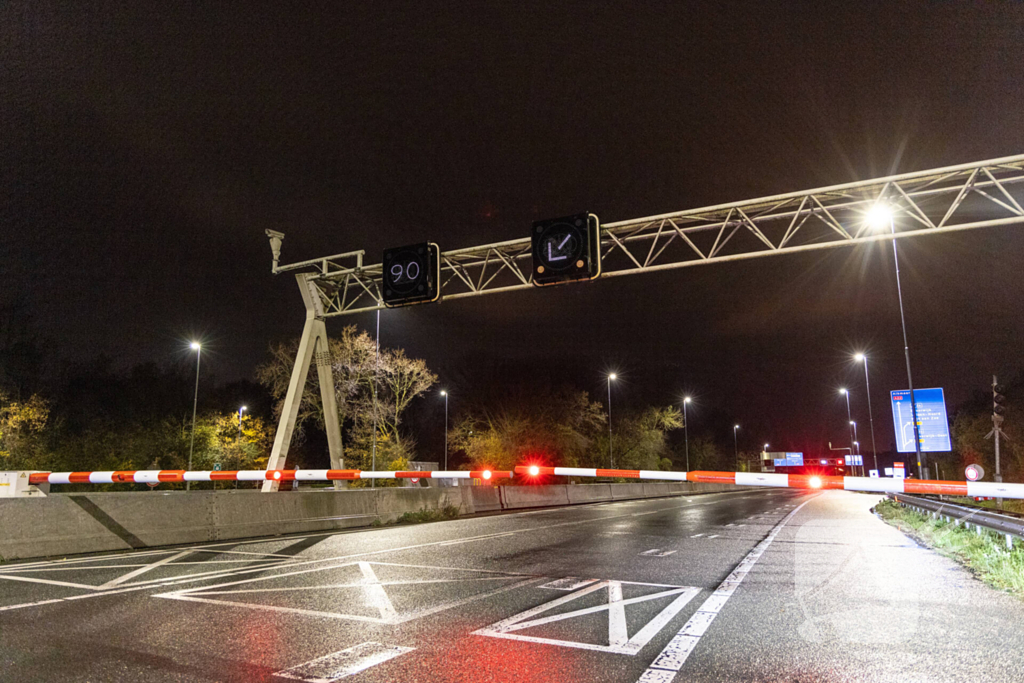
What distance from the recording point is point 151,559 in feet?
31.3

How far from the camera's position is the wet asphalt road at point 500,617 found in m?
4.34

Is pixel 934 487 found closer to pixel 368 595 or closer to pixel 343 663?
pixel 368 595

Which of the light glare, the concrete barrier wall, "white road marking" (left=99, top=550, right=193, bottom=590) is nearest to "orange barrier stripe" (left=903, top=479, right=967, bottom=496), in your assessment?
the light glare

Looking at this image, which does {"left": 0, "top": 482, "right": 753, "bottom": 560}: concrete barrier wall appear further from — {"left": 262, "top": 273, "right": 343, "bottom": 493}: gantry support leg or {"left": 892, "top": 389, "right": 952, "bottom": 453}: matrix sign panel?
{"left": 892, "top": 389, "right": 952, "bottom": 453}: matrix sign panel

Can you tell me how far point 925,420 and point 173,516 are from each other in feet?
118

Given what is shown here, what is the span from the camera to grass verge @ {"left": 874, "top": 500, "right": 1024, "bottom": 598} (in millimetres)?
7848

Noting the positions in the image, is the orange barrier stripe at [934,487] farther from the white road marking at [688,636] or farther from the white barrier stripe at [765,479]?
the white road marking at [688,636]

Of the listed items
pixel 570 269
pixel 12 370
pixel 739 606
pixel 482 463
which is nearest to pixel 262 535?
pixel 570 269

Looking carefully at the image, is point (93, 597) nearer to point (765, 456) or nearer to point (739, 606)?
point (739, 606)

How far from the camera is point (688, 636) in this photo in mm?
5199

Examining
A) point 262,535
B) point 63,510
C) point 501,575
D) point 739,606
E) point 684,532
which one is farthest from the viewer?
point 684,532

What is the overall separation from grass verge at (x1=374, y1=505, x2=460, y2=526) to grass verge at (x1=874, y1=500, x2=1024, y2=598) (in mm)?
11960

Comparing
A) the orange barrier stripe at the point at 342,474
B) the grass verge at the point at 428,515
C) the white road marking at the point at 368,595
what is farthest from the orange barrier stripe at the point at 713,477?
the grass verge at the point at 428,515

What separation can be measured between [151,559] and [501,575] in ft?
17.3
